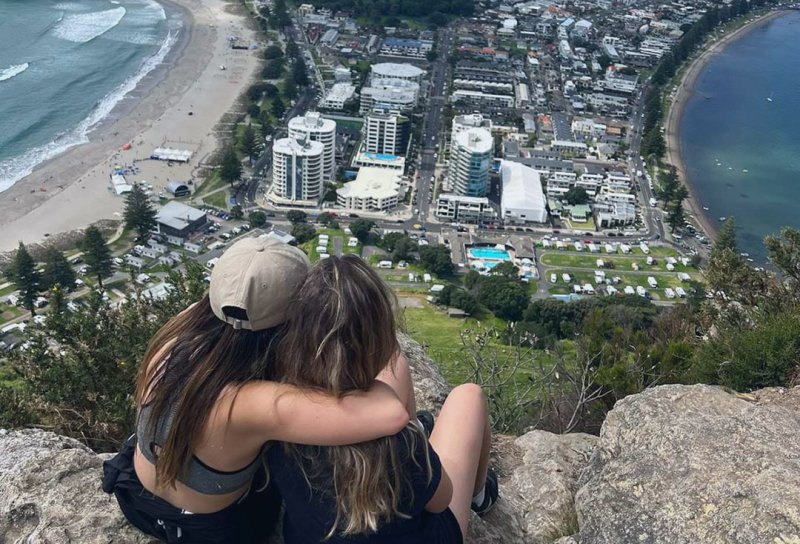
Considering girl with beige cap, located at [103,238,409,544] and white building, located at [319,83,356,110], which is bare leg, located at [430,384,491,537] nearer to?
girl with beige cap, located at [103,238,409,544]

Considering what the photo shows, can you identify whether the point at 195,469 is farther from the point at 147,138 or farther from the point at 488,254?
the point at 147,138

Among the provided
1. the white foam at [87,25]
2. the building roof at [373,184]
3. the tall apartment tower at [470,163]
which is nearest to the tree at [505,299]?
the building roof at [373,184]

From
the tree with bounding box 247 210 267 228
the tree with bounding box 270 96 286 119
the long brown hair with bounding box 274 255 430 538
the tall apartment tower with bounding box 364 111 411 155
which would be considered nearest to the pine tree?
the tree with bounding box 270 96 286 119

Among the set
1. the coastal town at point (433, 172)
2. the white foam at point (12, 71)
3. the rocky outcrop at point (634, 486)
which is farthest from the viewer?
the white foam at point (12, 71)

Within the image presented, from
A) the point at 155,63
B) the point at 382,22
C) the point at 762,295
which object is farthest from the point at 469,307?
the point at 382,22

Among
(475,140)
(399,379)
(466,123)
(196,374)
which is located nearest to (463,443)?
(399,379)

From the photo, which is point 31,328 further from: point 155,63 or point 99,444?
point 155,63

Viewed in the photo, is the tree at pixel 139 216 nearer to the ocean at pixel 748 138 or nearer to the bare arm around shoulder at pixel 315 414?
the ocean at pixel 748 138
